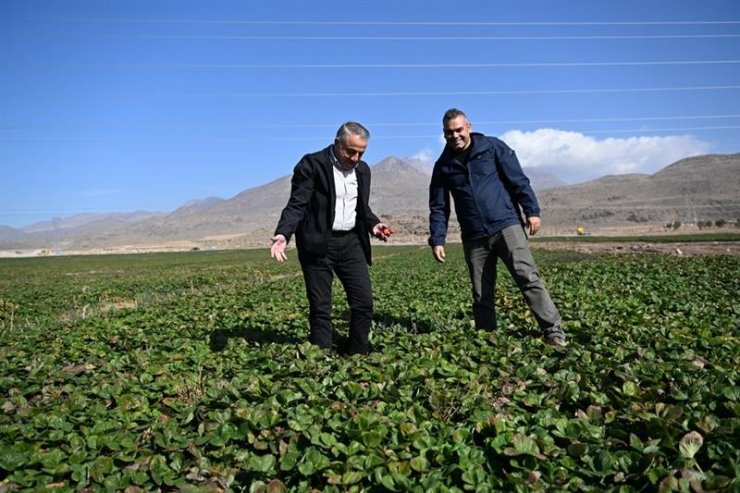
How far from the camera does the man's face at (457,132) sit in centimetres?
590

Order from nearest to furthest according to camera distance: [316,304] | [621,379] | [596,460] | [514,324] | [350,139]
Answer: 1. [596,460]
2. [621,379]
3. [350,139]
4. [316,304]
5. [514,324]

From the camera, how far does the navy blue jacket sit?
608cm

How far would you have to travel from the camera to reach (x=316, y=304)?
582cm

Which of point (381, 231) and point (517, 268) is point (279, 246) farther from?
point (517, 268)

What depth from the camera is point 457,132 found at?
5.91 m

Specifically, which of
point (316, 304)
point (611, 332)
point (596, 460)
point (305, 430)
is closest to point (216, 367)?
point (316, 304)

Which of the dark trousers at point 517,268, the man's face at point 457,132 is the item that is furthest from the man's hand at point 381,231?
the man's face at point 457,132

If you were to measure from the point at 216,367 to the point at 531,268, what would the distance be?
11.6 ft

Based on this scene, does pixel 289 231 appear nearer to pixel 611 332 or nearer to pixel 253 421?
pixel 253 421

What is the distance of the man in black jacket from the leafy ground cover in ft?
1.76

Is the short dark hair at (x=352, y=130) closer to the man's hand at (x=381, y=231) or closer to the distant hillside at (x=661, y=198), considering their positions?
the man's hand at (x=381, y=231)

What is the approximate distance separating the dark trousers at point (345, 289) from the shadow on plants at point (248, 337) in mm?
1361

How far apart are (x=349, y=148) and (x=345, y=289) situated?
4.85ft

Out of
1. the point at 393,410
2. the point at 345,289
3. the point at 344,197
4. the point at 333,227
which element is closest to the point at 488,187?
the point at 344,197
